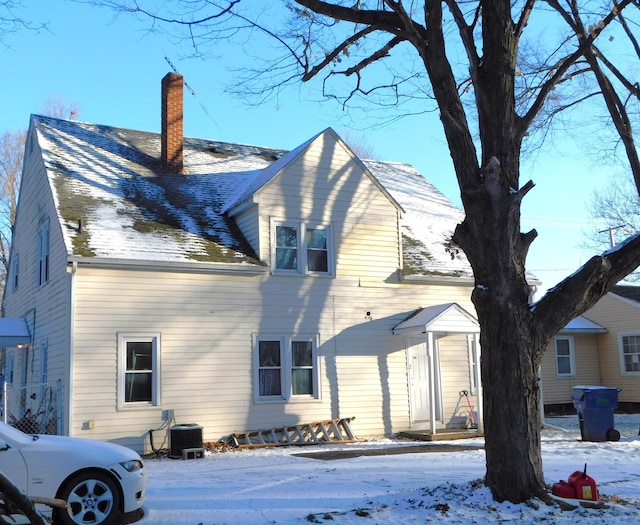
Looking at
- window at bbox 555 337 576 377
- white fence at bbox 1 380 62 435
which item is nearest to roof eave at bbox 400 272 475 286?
window at bbox 555 337 576 377

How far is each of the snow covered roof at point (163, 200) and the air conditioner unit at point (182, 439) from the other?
11.9 ft

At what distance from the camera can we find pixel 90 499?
7.61 metres

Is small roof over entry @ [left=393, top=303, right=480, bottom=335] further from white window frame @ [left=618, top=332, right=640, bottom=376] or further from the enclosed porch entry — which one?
white window frame @ [left=618, top=332, right=640, bottom=376]

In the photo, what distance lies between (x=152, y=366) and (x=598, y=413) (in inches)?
385

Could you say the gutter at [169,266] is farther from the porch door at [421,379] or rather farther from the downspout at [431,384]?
the porch door at [421,379]

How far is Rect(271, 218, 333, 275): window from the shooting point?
17.5 m

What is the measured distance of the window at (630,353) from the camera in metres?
25.3

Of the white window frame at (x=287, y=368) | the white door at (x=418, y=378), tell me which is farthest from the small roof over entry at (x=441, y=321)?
the white window frame at (x=287, y=368)

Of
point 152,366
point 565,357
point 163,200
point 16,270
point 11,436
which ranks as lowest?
point 11,436

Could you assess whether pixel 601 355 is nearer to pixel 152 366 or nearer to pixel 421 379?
pixel 421 379

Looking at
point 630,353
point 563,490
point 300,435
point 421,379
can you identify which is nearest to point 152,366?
point 300,435

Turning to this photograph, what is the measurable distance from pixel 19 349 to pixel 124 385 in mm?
7056

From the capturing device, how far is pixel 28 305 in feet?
64.1

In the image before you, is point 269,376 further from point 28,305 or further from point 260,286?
point 28,305
